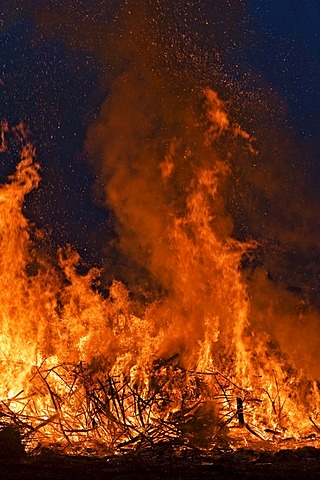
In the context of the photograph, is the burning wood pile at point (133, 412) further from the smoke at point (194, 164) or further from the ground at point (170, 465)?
the smoke at point (194, 164)

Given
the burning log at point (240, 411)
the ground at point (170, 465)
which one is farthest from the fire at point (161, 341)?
the ground at point (170, 465)

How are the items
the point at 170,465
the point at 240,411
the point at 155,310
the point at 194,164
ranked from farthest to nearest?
1. the point at 194,164
2. the point at 155,310
3. the point at 240,411
4. the point at 170,465

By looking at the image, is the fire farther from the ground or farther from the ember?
the ground

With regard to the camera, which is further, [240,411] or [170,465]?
[240,411]

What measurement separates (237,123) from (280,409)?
3.36 m

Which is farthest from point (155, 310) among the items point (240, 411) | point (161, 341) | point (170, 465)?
point (170, 465)

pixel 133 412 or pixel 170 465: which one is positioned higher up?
pixel 133 412

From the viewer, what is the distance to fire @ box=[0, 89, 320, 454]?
12.0 ft

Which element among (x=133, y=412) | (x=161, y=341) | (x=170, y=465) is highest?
(x=161, y=341)

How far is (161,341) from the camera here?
14.9ft

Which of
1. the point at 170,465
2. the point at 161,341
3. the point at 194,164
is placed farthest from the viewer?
the point at 194,164

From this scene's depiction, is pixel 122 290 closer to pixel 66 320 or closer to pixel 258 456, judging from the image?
pixel 66 320

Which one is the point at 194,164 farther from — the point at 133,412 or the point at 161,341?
the point at 133,412

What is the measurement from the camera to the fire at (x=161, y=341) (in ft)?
12.0
